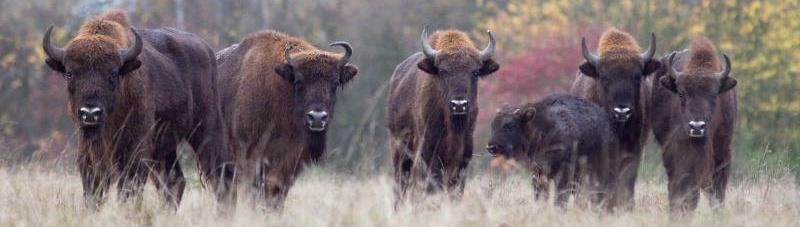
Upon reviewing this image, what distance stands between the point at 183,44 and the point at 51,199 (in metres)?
2.93

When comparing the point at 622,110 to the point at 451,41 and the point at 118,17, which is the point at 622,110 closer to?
the point at 451,41

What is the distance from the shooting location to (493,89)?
1241 inches

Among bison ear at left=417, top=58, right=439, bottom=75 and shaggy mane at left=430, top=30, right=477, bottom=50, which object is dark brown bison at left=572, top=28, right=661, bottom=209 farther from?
bison ear at left=417, top=58, right=439, bottom=75

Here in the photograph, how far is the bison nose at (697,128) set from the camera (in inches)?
551

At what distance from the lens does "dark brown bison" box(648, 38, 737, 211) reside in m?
14.2

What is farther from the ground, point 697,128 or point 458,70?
point 458,70

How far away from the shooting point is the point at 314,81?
13.7 m

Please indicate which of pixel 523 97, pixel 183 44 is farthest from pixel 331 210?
pixel 523 97

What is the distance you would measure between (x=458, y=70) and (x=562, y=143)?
127cm

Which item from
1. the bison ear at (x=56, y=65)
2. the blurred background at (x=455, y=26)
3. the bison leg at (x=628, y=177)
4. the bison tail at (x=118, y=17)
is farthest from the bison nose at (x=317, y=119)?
the blurred background at (x=455, y=26)

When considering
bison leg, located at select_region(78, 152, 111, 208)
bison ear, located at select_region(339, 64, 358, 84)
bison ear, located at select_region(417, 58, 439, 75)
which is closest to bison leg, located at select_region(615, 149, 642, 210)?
bison ear, located at select_region(417, 58, 439, 75)

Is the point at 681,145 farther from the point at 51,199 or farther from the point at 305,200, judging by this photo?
the point at 51,199

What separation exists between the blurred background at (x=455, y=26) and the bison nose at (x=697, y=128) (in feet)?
33.4

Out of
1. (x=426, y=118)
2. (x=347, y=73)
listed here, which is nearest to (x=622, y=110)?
(x=426, y=118)
